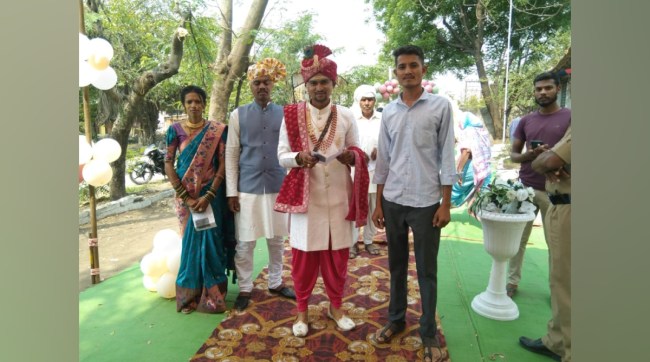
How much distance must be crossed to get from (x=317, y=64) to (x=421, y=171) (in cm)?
105

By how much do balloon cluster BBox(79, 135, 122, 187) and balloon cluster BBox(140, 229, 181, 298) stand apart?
863 mm

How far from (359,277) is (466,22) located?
16.5 metres

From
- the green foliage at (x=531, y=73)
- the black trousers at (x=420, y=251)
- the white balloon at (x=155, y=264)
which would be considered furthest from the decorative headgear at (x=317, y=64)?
the green foliage at (x=531, y=73)

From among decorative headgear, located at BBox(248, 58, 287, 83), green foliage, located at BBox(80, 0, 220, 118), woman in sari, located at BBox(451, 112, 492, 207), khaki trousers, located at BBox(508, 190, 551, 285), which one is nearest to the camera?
decorative headgear, located at BBox(248, 58, 287, 83)

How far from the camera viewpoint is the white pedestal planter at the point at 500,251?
3264 mm

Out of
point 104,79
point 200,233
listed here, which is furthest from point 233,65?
point 200,233

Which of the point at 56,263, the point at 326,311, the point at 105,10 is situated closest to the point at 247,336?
the point at 326,311

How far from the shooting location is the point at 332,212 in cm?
299

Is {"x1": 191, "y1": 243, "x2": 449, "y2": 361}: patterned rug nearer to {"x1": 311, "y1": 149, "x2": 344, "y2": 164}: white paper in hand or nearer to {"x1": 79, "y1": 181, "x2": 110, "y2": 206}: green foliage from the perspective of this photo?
{"x1": 311, "y1": 149, "x2": 344, "y2": 164}: white paper in hand

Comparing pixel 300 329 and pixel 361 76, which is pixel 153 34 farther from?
pixel 361 76

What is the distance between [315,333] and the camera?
3064mm

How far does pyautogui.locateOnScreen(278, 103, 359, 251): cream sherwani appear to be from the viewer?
2.96 m

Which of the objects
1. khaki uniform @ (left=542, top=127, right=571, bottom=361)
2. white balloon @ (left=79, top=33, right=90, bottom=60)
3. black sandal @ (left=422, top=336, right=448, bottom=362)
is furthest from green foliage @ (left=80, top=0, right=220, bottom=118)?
khaki uniform @ (left=542, top=127, right=571, bottom=361)

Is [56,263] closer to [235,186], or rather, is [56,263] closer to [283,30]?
[235,186]
